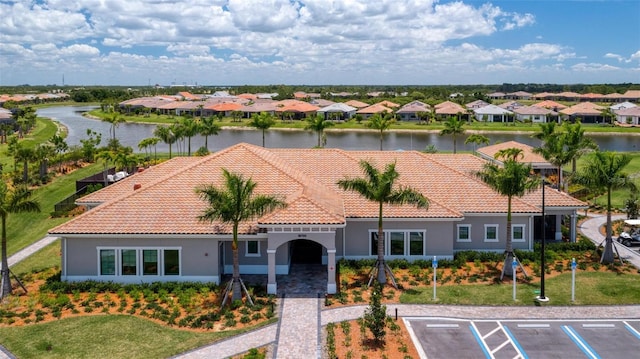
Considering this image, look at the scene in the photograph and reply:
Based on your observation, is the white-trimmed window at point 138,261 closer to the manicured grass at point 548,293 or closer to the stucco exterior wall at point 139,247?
the stucco exterior wall at point 139,247

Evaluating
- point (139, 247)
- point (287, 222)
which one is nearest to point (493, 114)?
point (287, 222)

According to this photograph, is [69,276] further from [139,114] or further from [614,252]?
[139,114]

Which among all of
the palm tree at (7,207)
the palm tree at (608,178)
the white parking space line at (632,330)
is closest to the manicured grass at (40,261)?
the palm tree at (7,207)

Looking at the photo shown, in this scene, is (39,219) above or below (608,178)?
below

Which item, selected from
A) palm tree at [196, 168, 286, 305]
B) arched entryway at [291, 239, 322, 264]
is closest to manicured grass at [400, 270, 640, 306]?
arched entryway at [291, 239, 322, 264]

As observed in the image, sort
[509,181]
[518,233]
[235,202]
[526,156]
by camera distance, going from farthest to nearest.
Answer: [526,156] < [518,233] < [509,181] < [235,202]

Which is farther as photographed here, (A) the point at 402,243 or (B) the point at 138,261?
(A) the point at 402,243

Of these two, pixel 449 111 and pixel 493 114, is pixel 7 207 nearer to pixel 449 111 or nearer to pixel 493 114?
pixel 449 111
